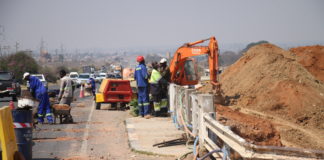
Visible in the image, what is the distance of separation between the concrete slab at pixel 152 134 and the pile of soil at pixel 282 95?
3561mm

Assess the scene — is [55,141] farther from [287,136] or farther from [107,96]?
[107,96]

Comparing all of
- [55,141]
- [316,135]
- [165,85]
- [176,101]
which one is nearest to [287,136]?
[316,135]

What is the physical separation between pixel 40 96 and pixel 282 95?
32.9ft

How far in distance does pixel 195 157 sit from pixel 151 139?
3.66 meters

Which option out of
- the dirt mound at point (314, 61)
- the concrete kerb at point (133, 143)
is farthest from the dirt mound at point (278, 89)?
the concrete kerb at point (133, 143)

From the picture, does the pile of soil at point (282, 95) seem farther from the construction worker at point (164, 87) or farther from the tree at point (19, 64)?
the tree at point (19, 64)

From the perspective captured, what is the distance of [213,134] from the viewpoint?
8.74m

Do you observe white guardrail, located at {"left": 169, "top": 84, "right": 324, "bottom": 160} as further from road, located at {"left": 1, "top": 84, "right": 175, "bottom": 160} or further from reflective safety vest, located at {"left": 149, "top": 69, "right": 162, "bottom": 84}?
road, located at {"left": 1, "top": 84, "right": 175, "bottom": 160}

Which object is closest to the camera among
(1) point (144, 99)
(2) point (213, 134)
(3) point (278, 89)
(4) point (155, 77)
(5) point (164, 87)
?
(2) point (213, 134)

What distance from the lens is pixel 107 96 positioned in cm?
2189

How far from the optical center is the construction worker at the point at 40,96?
49.9 feet

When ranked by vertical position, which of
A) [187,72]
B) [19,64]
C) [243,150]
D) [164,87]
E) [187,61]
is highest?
[187,61]

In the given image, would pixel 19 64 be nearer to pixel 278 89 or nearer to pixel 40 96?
pixel 278 89

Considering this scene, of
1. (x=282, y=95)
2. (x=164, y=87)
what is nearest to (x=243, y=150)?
(x=164, y=87)
